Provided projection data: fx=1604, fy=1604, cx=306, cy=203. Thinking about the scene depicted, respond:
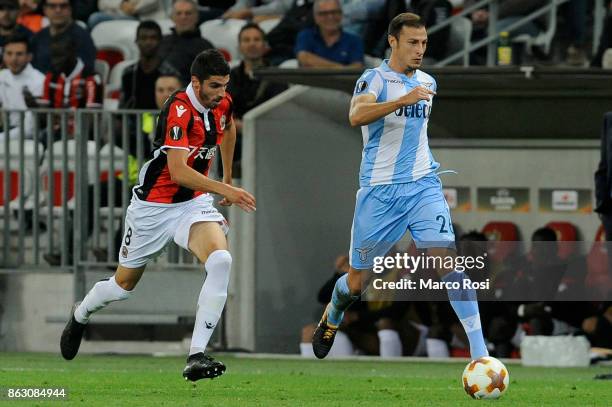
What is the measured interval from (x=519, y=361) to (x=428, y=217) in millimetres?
4202

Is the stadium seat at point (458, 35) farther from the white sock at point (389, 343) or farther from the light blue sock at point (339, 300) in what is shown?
the light blue sock at point (339, 300)

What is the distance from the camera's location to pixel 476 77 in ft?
45.0

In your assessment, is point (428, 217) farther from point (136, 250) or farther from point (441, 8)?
point (441, 8)

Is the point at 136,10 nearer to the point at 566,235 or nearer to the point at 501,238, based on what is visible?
the point at 501,238

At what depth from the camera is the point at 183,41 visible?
55.0ft

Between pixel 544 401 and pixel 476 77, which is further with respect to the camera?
pixel 476 77

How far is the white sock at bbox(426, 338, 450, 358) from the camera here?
14.7 m

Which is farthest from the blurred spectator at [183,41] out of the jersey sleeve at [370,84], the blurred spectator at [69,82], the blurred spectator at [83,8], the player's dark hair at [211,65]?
the player's dark hair at [211,65]

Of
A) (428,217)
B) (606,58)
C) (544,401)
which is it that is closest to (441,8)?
(606,58)

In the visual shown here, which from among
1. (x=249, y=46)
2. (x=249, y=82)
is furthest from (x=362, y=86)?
(x=249, y=46)

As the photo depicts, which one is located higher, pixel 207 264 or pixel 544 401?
pixel 207 264

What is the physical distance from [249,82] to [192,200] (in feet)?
18.9

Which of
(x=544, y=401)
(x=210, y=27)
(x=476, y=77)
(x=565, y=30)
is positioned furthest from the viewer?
(x=210, y=27)

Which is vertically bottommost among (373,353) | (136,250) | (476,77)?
(373,353)
